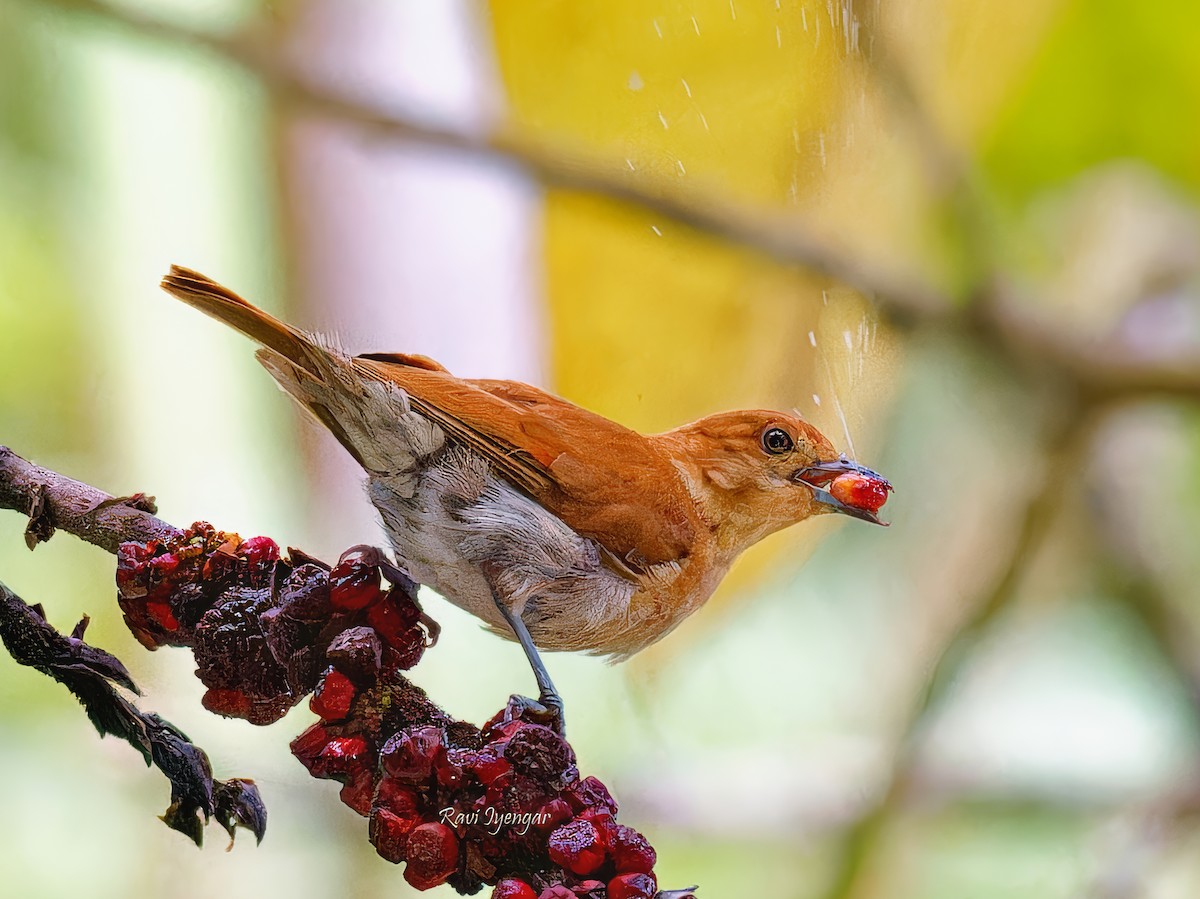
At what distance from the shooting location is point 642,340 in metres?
0.92

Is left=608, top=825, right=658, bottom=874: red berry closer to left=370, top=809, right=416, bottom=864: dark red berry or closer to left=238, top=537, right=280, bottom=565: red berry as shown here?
left=370, top=809, right=416, bottom=864: dark red berry

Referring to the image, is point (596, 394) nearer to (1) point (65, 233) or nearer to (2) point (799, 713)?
(1) point (65, 233)

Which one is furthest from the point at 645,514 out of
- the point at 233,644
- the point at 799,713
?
the point at 799,713

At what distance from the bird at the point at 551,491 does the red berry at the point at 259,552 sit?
94 millimetres

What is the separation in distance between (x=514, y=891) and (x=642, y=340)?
Answer: 0.51 metres

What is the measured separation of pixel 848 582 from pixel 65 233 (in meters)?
0.82

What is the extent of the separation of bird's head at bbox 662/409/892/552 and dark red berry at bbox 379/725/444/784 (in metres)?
0.26

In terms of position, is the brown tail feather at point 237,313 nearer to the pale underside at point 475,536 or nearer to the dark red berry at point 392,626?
the pale underside at point 475,536

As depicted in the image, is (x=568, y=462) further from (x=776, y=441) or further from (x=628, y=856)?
(x=628, y=856)

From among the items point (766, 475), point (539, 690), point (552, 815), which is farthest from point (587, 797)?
point (766, 475)

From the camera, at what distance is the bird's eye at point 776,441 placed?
70 cm

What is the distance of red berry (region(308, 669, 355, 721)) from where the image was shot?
0.56 m

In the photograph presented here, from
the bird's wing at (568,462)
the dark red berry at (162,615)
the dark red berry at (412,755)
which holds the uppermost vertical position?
the bird's wing at (568,462)

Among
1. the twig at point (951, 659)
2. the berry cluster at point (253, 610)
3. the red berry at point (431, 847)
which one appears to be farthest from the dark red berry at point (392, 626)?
the twig at point (951, 659)
